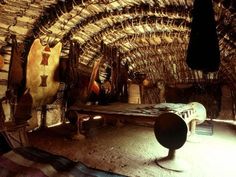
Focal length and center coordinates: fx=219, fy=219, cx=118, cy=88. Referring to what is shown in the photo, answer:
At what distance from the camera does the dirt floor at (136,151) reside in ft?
15.2

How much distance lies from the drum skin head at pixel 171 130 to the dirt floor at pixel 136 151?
0.59 m

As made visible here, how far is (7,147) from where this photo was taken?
4883mm

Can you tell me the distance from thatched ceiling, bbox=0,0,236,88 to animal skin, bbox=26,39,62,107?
592mm

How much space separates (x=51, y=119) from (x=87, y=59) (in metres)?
2.88

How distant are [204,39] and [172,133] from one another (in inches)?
104

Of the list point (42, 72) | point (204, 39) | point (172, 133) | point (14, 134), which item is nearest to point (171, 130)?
point (172, 133)

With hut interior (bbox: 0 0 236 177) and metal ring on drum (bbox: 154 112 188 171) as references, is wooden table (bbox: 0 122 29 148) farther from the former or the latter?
metal ring on drum (bbox: 154 112 188 171)

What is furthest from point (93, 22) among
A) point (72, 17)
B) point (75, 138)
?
point (75, 138)

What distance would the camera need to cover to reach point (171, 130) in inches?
184

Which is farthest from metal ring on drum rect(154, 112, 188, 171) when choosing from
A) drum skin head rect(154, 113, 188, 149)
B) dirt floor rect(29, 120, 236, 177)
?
dirt floor rect(29, 120, 236, 177)

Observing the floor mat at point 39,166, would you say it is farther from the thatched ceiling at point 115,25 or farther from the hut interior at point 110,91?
the thatched ceiling at point 115,25

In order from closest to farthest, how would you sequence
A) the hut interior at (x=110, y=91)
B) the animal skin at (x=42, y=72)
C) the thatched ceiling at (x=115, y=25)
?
the hut interior at (x=110, y=91) → the thatched ceiling at (x=115, y=25) → the animal skin at (x=42, y=72)

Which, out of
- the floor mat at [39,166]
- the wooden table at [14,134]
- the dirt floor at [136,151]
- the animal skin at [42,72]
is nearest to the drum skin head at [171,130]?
the dirt floor at [136,151]

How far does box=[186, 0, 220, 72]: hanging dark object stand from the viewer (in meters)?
2.51
